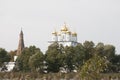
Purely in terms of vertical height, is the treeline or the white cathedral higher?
the white cathedral

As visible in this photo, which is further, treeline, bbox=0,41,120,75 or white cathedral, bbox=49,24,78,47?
white cathedral, bbox=49,24,78,47

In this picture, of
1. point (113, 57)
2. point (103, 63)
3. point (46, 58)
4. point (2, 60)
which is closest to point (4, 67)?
point (2, 60)

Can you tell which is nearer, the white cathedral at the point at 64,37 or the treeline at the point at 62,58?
the treeline at the point at 62,58

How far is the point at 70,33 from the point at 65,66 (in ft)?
104

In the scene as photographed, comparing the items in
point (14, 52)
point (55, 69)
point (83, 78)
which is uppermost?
point (14, 52)

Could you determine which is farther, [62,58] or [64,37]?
[64,37]

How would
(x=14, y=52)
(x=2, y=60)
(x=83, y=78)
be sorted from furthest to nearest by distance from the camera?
(x=14, y=52), (x=2, y=60), (x=83, y=78)

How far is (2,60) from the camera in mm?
88562

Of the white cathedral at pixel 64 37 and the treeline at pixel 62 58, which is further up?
the white cathedral at pixel 64 37

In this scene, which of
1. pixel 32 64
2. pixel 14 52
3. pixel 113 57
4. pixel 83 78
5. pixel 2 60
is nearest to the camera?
pixel 83 78

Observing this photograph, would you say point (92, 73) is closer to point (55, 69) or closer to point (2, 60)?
point (55, 69)

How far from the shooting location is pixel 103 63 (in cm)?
2706

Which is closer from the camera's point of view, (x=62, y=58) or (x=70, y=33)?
(x=62, y=58)

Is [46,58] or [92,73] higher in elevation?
[46,58]
